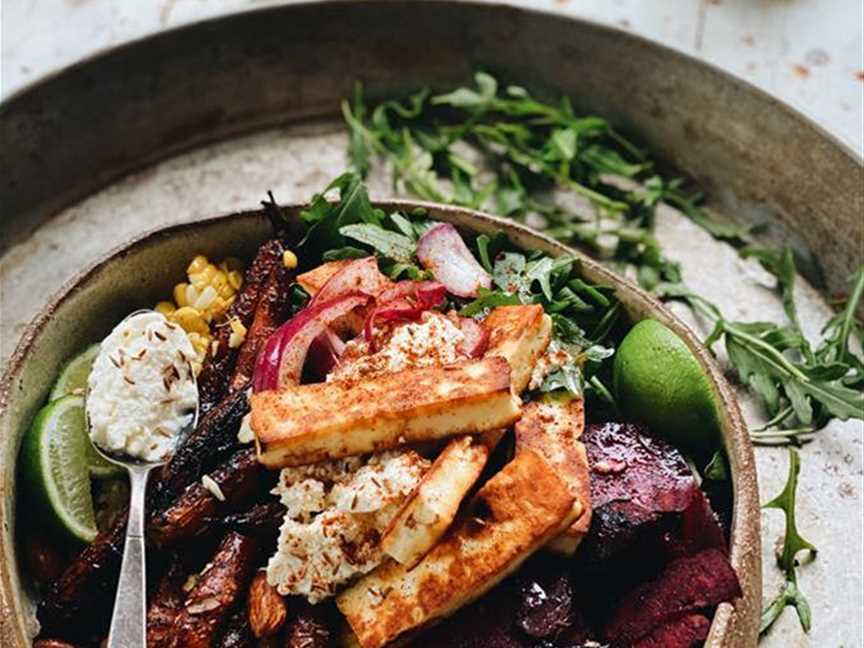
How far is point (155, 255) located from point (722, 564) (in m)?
1.38

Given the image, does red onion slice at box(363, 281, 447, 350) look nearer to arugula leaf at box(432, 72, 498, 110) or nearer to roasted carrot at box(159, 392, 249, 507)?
roasted carrot at box(159, 392, 249, 507)

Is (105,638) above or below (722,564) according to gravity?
above

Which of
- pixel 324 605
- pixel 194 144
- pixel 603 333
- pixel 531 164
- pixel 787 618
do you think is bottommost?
pixel 787 618

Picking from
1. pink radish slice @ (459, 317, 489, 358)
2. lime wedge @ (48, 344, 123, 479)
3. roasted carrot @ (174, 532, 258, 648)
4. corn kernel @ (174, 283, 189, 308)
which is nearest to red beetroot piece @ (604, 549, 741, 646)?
pink radish slice @ (459, 317, 489, 358)

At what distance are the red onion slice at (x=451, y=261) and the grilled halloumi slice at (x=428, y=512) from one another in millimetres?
553

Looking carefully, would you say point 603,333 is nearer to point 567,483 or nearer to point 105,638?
point 567,483

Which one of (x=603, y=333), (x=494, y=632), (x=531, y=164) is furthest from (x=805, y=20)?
(x=494, y=632)

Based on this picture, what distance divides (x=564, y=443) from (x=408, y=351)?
34 centimetres

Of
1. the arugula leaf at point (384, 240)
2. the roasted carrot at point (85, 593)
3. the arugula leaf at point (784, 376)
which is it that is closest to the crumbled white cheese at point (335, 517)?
the roasted carrot at point (85, 593)

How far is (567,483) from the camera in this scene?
6.21 ft

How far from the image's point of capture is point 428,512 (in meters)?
1.77

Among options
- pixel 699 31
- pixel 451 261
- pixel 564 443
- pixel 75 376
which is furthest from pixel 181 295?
pixel 699 31

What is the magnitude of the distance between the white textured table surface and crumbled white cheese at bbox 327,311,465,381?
3.02 ft

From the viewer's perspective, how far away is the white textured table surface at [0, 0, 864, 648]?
110 inches
